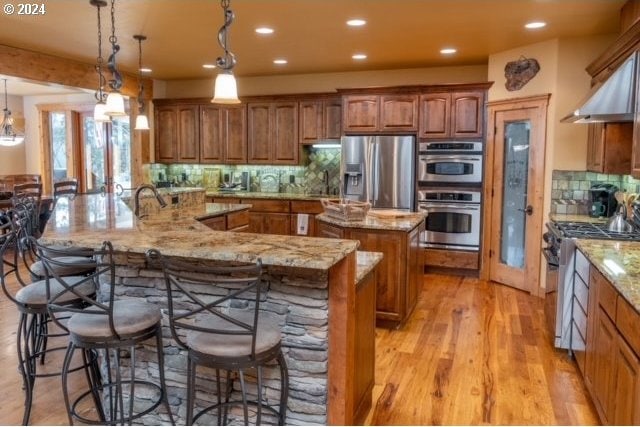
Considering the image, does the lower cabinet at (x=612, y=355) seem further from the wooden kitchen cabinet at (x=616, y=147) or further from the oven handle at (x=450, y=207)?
the oven handle at (x=450, y=207)

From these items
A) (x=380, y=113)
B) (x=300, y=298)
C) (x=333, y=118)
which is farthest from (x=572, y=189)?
(x=300, y=298)

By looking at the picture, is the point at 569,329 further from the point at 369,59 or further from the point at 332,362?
the point at 369,59

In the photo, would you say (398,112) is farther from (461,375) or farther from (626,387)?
(626,387)

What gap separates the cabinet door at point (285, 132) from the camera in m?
7.12

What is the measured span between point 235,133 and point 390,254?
160 inches

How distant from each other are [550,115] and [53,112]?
9.00 metres

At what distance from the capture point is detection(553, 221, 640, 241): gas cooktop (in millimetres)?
3559

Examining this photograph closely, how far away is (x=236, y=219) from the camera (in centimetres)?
507

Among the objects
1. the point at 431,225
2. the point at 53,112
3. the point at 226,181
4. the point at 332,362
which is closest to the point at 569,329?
the point at 332,362

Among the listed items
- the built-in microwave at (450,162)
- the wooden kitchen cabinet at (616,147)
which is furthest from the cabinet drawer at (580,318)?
the built-in microwave at (450,162)

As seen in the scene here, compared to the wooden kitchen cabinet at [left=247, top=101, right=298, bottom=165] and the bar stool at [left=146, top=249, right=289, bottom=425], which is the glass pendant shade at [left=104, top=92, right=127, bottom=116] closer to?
the bar stool at [left=146, top=249, right=289, bottom=425]

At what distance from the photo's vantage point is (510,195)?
18.8 ft

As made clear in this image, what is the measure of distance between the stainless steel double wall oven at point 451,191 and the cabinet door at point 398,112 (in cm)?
34

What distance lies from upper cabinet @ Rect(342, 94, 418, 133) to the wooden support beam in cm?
330
